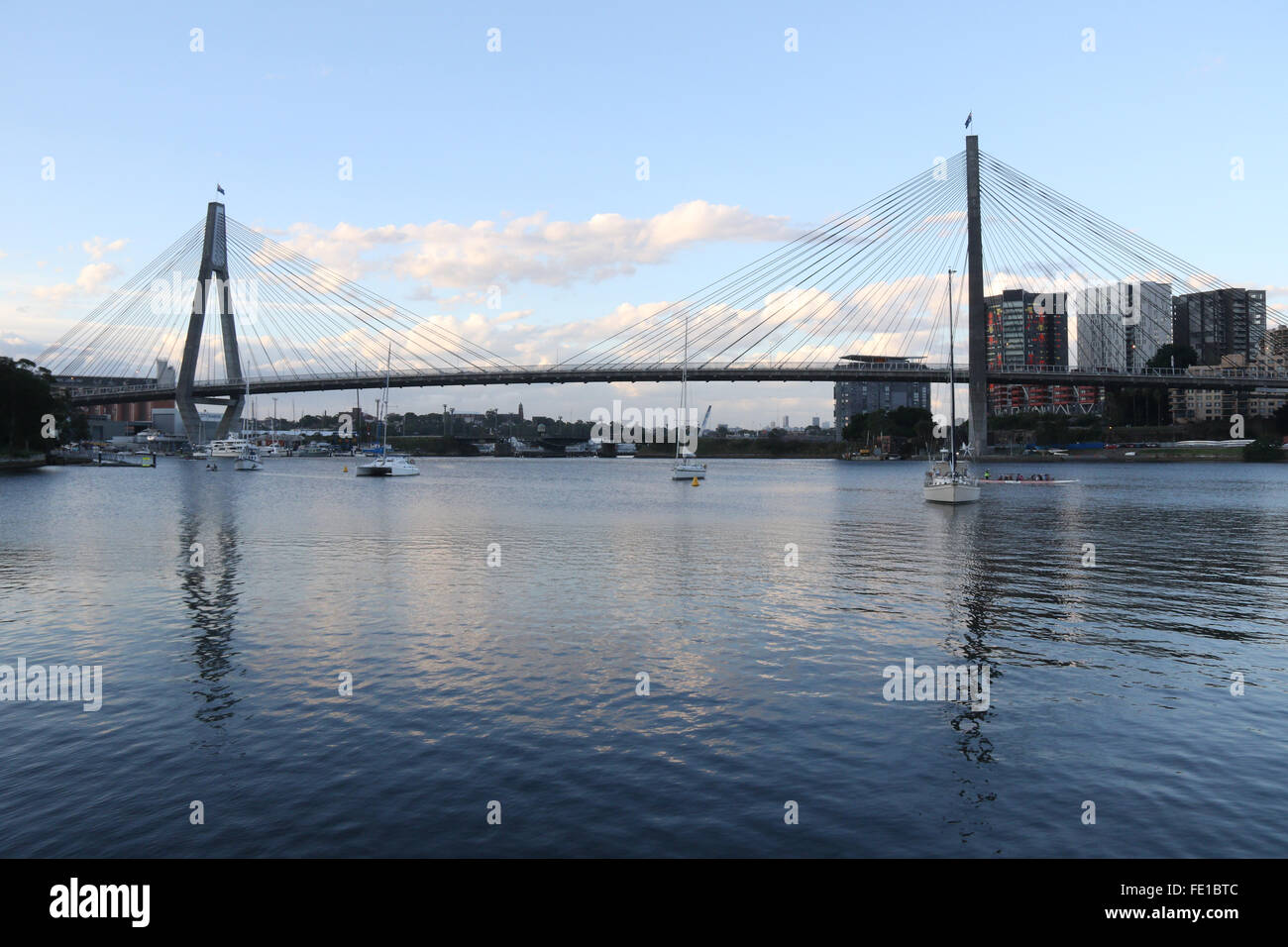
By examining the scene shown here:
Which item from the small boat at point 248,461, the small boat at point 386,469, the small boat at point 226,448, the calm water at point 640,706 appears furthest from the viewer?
the small boat at point 226,448

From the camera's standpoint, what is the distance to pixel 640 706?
587 inches

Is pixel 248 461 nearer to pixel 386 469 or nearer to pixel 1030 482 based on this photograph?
pixel 386 469

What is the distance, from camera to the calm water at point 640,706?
33.7 ft

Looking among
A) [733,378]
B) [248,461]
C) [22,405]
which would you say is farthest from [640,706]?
[248,461]

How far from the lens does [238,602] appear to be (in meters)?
24.8

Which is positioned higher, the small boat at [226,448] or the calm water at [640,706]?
the small boat at [226,448]

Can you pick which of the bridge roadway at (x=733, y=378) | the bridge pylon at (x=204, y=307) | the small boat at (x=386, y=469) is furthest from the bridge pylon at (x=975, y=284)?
the bridge pylon at (x=204, y=307)

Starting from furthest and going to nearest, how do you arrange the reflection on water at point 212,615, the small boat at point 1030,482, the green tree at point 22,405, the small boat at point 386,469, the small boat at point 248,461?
1. the small boat at point 248,461
2. the small boat at point 386,469
3. the green tree at point 22,405
4. the small boat at point 1030,482
5. the reflection on water at point 212,615

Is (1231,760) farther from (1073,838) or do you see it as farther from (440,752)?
(440,752)

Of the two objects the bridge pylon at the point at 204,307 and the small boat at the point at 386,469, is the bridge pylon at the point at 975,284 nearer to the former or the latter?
the small boat at the point at 386,469

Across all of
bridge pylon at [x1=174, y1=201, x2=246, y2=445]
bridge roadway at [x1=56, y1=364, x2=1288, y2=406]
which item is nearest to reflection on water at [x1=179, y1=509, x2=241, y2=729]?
bridge roadway at [x1=56, y1=364, x2=1288, y2=406]

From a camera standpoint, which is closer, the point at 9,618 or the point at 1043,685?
the point at 1043,685
